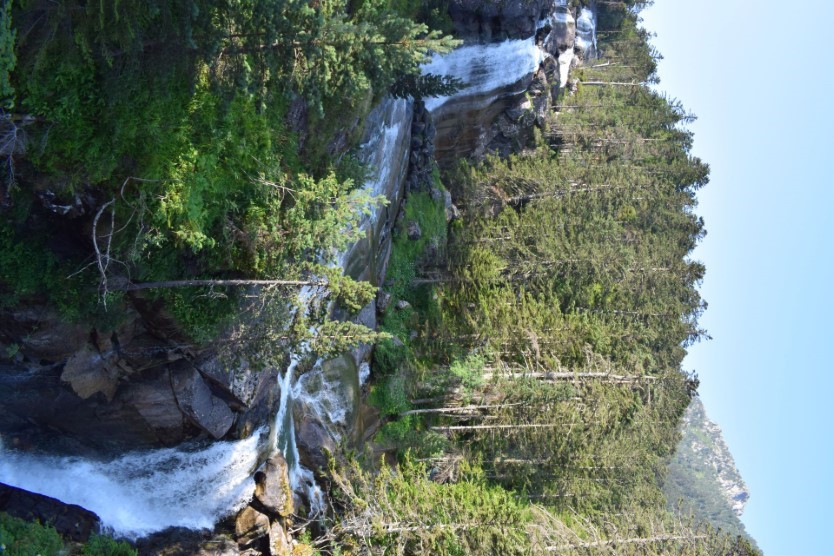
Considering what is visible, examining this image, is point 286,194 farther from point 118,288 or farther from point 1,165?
point 1,165

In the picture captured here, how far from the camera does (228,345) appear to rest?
60.1 feet

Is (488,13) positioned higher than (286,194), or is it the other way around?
(488,13)

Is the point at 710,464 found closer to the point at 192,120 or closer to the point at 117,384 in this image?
the point at 117,384

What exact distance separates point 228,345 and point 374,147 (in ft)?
36.8

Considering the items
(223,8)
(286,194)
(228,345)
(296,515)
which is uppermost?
(223,8)

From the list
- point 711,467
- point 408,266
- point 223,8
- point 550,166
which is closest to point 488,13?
point 550,166

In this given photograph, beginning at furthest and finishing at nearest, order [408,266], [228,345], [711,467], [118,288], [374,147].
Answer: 1. [711,467]
2. [408,266]
3. [374,147]
4. [228,345]
5. [118,288]

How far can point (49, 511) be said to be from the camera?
61.8ft

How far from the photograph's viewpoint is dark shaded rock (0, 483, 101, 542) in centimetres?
1838

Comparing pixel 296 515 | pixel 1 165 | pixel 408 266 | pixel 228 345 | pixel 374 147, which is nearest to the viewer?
pixel 1 165

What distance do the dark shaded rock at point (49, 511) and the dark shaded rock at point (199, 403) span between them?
4955 millimetres

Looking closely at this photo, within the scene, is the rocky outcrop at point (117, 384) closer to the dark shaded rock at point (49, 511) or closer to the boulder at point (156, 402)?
the boulder at point (156, 402)

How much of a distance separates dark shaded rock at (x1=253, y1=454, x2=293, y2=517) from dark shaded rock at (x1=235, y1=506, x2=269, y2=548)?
1.33 feet

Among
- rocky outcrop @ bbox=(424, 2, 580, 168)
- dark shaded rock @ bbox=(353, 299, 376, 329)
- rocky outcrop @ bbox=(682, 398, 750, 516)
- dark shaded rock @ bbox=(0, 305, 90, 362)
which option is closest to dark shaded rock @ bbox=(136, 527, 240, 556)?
dark shaded rock @ bbox=(0, 305, 90, 362)
